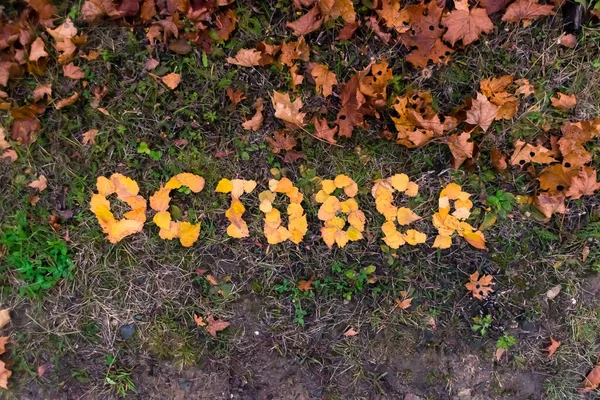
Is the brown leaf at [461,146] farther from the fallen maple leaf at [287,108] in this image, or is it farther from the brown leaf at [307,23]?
the brown leaf at [307,23]

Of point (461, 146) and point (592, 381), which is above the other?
point (461, 146)

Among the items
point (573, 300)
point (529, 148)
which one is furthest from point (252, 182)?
point (573, 300)

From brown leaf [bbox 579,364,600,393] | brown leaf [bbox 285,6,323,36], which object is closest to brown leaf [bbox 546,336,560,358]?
brown leaf [bbox 579,364,600,393]

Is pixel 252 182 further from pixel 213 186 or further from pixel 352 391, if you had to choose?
pixel 352 391

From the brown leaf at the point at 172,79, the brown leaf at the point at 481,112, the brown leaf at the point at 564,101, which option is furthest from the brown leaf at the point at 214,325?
the brown leaf at the point at 564,101

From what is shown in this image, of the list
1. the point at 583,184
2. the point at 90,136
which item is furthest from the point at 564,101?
the point at 90,136

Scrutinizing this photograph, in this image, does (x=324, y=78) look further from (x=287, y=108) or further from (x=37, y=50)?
(x=37, y=50)
